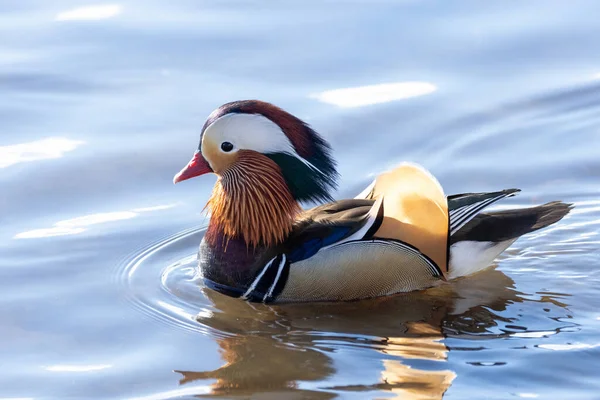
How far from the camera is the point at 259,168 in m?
6.95

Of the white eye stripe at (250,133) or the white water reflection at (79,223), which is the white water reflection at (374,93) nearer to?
the white water reflection at (79,223)

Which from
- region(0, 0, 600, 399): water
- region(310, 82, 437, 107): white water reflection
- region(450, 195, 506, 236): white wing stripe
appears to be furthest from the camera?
region(310, 82, 437, 107): white water reflection

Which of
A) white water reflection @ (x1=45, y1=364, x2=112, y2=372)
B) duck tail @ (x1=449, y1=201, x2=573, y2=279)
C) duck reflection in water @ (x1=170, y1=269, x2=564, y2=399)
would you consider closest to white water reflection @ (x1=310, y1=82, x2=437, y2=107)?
duck tail @ (x1=449, y1=201, x2=573, y2=279)

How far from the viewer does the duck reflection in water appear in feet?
18.3

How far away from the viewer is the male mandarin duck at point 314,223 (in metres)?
6.64

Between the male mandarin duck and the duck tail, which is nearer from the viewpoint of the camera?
the male mandarin duck

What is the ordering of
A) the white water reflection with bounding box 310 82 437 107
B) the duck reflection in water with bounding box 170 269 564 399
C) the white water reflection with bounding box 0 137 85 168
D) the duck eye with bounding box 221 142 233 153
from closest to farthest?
1. the duck reflection in water with bounding box 170 269 564 399
2. the duck eye with bounding box 221 142 233 153
3. the white water reflection with bounding box 0 137 85 168
4. the white water reflection with bounding box 310 82 437 107

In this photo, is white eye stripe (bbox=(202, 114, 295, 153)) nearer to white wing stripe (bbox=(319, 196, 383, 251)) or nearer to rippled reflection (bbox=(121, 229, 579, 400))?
white wing stripe (bbox=(319, 196, 383, 251))

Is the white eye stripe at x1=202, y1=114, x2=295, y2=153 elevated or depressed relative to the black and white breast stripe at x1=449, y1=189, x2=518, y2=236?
elevated

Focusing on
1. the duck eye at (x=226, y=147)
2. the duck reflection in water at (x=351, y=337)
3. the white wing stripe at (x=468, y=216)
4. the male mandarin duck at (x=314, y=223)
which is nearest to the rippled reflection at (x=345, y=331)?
the duck reflection in water at (x=351, y=337)

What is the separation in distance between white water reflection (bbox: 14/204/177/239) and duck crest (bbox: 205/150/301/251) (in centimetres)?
99

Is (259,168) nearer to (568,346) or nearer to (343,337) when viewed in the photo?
(343,337)

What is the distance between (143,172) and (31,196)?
0.86m

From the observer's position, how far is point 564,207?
716cm
